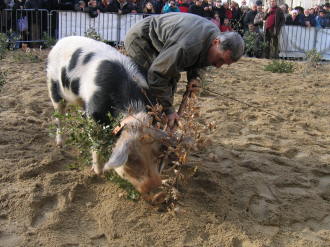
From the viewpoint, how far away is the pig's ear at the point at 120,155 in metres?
3.26

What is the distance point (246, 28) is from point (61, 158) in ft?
33.4

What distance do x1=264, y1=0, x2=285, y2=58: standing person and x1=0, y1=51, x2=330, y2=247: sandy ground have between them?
7.10 meters

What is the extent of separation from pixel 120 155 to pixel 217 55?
1.19m

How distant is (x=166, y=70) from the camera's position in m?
3.68

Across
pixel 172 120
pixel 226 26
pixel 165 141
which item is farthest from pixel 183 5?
pixel 165 141

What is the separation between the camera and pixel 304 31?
14.1m

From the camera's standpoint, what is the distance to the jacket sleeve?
367cm

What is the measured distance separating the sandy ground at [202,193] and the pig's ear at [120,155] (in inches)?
20.3

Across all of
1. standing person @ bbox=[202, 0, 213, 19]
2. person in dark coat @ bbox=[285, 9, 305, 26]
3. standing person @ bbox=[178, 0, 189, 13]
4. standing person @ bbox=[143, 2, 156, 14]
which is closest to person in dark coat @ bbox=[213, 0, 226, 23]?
standing person @ bbox=[202, 0, 213, 19]

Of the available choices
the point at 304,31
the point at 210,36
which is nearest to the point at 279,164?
the point at 210,36

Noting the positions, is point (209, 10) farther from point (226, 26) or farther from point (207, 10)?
point (226, 26)

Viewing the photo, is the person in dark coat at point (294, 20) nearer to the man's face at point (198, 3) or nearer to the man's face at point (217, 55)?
the man's face at point (198, 3)

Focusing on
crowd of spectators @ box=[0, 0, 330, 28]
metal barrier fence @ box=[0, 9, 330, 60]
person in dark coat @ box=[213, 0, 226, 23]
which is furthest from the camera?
person in dark coat @ box=[213, 0, 226, 23]

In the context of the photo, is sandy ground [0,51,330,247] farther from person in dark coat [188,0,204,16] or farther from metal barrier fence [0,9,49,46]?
person in dark coat [188,0,204,16]
